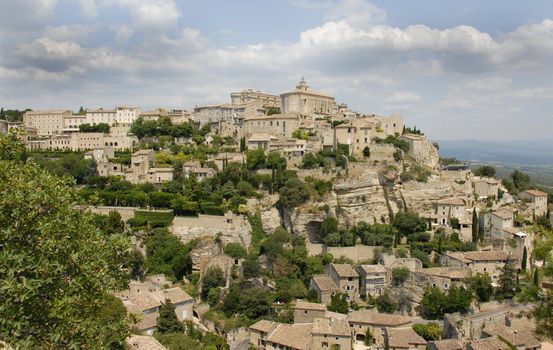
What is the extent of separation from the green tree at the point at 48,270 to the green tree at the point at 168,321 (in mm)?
16363

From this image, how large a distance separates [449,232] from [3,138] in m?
33.5

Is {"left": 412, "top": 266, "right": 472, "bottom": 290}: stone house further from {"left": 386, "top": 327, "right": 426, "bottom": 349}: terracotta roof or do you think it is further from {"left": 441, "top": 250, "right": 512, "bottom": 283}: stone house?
{"left": 386, "top": 327, "right": 426, "bottom": 349}: terracotta roof

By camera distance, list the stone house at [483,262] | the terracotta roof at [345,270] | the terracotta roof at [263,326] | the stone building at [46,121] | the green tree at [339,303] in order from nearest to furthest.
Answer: the terracotta roof at [263,326]
the green tree at [339,303]
the terracotta roof at [345,270]
the stone house at [483,262]
the stone building at [46,121]

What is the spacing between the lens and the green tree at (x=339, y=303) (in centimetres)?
3042

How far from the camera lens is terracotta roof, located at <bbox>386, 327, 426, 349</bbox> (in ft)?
86.3

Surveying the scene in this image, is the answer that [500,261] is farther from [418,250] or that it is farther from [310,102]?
[310,102]

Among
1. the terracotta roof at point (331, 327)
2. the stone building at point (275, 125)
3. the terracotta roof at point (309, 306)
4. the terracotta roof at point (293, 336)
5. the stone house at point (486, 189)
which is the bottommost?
the terracotta roof at point (293, 336)

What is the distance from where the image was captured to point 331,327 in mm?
26984

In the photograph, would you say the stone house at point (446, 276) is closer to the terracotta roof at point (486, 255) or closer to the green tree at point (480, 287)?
the green tree at point (480, 287)

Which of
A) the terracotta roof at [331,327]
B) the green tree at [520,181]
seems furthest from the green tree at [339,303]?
the green tree at [520,181]

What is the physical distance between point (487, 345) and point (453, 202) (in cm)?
1652

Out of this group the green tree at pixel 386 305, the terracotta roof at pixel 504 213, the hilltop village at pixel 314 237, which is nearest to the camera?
the hilltop village at pixel 314 237

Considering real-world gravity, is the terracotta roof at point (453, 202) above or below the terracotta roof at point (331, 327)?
above

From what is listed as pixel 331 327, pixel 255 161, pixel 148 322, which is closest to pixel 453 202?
pixel 255 161
